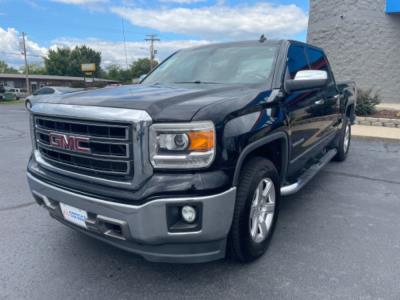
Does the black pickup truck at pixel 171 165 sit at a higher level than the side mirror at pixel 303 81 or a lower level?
lower

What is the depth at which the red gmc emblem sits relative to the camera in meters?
2.37

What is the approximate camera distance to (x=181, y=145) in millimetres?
2152

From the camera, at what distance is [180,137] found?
7.04 feet

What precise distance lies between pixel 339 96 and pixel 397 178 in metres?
1.61

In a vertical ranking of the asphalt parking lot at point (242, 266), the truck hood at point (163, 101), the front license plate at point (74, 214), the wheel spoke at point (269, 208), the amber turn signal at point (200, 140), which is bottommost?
the asphalt parking lot at point (242, 266)

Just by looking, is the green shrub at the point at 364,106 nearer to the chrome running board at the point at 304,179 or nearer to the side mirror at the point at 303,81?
the chrome running board at the point at 304,179

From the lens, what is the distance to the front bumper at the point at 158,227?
2.10m

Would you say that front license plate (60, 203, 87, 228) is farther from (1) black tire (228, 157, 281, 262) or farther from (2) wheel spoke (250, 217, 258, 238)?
(2) wheel spoke (250, 217, 258, 238)

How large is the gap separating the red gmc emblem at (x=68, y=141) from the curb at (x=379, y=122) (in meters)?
10.0

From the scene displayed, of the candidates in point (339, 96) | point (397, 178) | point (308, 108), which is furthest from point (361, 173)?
point (308, 108)

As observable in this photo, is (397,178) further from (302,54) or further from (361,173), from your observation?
(302,54)

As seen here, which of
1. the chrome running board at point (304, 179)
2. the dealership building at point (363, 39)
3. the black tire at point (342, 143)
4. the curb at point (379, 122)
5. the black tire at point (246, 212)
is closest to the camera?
the black tire at point (246, 212)

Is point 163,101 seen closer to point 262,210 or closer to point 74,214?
point 74,214

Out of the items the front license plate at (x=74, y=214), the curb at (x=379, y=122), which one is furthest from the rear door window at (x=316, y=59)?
the curb at (x=379, y=122)
